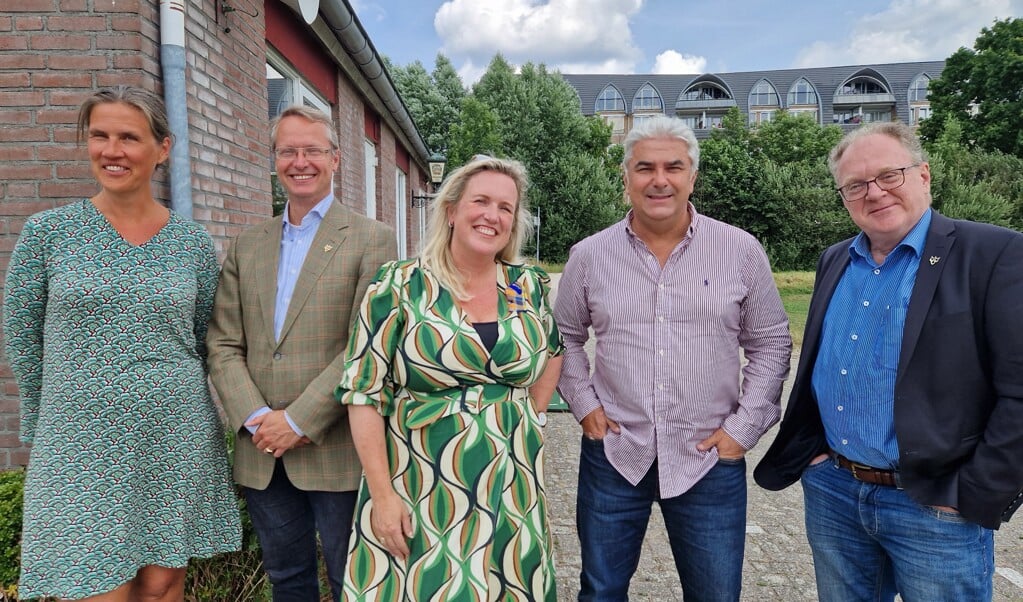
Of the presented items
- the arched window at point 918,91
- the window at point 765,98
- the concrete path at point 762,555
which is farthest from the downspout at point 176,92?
the arched window at point 918,91

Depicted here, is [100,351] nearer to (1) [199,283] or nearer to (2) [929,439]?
(1) [199,283]

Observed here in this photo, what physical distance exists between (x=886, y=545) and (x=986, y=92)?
39.4 m

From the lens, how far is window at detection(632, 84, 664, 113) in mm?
59906

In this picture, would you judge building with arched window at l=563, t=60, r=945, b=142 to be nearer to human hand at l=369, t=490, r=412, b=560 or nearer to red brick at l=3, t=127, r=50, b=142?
red brick at l=3, t=127, r=50, b=142

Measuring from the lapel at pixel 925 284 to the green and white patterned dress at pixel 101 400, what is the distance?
2.26 metres

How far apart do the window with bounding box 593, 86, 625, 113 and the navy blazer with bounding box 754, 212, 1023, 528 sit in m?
61.4

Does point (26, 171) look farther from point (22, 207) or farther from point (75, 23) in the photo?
point (75, 23)

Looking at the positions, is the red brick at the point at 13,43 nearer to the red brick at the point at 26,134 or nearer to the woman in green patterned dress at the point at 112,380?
the red brick at the point at 26,134

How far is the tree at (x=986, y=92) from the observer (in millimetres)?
31078

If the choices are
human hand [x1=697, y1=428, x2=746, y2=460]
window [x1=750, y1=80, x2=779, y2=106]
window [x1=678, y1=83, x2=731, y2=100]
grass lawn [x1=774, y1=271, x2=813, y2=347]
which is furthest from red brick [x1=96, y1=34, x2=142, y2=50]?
window [x1=750, y1=80, x2=779, y2=106]

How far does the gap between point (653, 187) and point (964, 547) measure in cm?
147

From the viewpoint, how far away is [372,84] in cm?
866

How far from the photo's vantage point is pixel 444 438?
2.02m

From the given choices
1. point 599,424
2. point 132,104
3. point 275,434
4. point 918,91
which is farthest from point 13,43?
point 918,91
